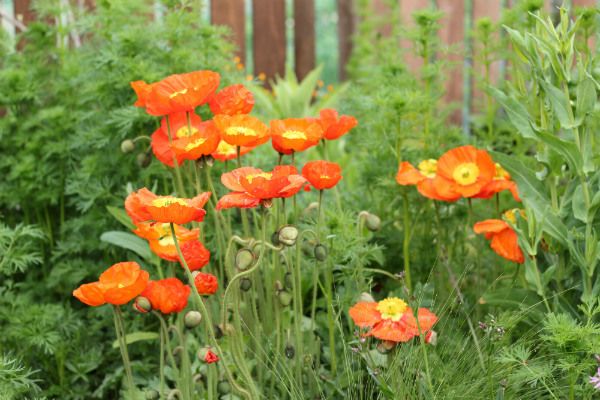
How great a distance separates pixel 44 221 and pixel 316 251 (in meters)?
1.30

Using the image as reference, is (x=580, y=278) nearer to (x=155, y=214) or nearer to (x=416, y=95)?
(x=416, y=95)

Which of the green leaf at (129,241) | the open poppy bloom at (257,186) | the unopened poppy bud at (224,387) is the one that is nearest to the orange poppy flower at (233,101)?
the open poppy bloom at (257,186)

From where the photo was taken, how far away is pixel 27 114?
2.93 meters

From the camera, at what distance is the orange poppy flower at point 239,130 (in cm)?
191

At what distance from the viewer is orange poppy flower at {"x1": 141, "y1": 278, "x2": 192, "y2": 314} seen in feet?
6.04

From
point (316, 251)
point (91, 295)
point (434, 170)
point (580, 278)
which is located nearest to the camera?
point (91, 295)

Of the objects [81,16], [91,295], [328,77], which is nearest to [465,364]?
[91,295]

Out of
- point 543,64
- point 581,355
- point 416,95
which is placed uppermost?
point 543,64

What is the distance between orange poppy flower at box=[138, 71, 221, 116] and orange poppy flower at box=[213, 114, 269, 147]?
0.09m

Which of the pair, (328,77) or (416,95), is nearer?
(416,95)

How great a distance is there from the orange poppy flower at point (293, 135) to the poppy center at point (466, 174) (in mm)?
435

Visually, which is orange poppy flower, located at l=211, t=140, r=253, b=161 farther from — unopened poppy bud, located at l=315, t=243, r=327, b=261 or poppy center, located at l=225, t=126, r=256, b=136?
unopened poppy bud, located at l=315, t=243, r=327, b=261

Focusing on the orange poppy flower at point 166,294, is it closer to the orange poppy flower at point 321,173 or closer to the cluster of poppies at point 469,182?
the orange poppy flower at point 321,173

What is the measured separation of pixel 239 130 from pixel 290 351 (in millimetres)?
580
